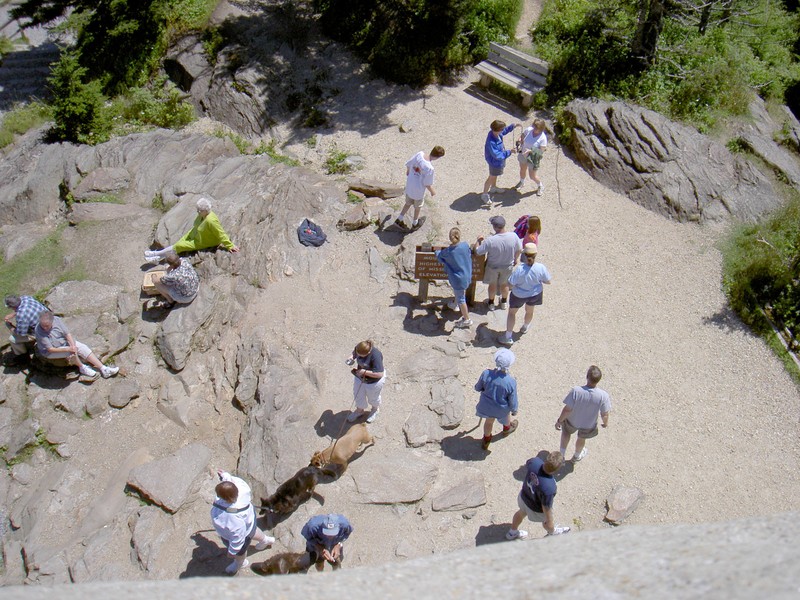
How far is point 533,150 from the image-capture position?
39.4 ft

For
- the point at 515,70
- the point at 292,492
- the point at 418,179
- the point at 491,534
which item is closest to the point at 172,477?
the point at 292,492

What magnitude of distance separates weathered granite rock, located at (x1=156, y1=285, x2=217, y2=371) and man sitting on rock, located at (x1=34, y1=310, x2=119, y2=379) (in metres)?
0.86

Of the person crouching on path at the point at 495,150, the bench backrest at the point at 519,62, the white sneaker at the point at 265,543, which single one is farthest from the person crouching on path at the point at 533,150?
the white sneaker at the point at 265,543

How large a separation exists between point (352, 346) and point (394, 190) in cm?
426

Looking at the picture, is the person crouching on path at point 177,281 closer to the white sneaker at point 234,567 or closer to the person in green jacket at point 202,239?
the person in green jacket at point 202,239

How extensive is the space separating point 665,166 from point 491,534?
8.78 meters

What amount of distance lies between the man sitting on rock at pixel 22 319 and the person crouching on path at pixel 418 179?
611 centimetres

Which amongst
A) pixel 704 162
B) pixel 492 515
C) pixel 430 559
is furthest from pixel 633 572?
pixel 704 162

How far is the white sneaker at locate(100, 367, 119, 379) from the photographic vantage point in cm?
991

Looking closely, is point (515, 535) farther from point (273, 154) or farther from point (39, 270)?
point (273, 154)

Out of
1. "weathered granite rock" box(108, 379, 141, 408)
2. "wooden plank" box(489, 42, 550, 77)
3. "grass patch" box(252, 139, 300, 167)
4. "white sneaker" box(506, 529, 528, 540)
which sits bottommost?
"weathered granite rock" box(108, 379, 141, 408)

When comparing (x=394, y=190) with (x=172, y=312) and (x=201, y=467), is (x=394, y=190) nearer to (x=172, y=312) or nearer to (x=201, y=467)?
(x=172, y=312)

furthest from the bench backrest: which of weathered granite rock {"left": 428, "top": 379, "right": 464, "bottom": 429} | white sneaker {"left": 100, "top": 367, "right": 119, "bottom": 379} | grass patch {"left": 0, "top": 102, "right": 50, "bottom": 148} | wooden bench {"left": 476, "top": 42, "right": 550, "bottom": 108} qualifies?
grass patch {"left": 0, "top": 102, "right": 50, "bottom": 148}

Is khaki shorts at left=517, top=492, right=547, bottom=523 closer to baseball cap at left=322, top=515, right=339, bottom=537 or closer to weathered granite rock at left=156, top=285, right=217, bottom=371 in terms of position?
baseball cap at left=322, top=515, right=339, bottom=537
